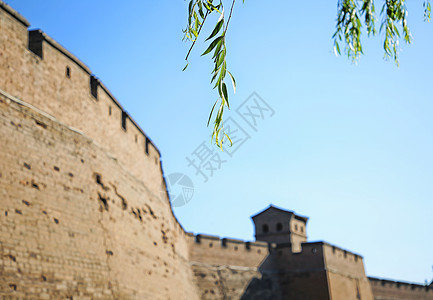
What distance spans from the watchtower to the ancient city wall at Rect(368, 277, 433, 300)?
15.5 feet

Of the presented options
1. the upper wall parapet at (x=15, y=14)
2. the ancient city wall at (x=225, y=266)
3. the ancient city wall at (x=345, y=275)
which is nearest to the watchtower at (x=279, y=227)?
the ancient city wall at (x=345, y=275)

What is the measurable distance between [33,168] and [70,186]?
853 mm

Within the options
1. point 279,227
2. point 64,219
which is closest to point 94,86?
point 64,219

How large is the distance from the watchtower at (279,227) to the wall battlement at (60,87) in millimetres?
16209

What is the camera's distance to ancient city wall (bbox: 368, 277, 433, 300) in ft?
72.6

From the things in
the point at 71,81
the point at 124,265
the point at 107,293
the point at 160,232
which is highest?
the point at 71,81

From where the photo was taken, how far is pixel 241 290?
615 inches

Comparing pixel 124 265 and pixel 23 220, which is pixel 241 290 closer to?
pixel 124 265

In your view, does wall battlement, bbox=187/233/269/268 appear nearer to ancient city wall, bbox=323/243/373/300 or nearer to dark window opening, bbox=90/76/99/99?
ancient city wall, bbox=323/243/373/300

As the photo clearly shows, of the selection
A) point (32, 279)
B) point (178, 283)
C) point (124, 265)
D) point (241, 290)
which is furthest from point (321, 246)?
point (32, 279)

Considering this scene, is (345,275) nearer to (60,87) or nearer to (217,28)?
(60,87)

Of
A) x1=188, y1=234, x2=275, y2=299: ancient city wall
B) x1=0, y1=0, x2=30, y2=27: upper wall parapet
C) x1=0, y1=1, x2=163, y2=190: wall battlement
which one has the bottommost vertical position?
x1=188, y1=234, x2=275, y2=299: ancient city wall

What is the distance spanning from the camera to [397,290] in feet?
77.5

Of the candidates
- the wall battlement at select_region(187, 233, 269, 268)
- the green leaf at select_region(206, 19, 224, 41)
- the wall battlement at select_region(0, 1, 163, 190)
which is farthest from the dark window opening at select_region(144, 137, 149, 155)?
the green leaf at select_region(206, 19, 224, 41)
